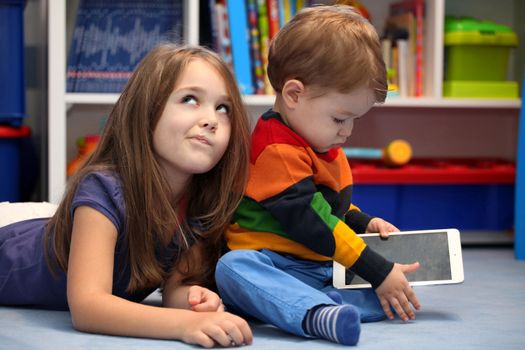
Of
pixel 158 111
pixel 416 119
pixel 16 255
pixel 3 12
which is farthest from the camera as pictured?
pixel 416 119

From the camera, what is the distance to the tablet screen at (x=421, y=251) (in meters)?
1.36

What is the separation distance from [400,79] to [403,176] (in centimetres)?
28

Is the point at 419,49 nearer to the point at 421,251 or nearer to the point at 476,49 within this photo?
the point at 476,49

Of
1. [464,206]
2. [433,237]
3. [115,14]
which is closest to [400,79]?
[464,206]

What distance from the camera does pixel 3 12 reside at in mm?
2117

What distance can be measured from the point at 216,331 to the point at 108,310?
16cm

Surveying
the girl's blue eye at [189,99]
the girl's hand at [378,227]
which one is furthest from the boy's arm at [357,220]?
the girl's blue eye at [189,99]

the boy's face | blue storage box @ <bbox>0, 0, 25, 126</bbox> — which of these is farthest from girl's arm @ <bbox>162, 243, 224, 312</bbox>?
blue storage box @ <bbox>0, 0, 25, 126</bbox>

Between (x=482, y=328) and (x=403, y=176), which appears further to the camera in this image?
(x=403, y=176)

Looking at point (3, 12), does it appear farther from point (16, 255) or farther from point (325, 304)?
point (325, 304)

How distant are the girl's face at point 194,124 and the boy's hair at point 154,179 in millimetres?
13

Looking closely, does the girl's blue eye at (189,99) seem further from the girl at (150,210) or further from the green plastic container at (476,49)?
the green plastic container at (476,49)

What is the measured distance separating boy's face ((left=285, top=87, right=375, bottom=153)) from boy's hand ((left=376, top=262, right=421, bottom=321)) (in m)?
0.21

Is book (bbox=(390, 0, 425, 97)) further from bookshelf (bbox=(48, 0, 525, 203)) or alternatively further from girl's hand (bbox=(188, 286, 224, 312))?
girl's hand (bbox=(188, 286, 224, 312))
